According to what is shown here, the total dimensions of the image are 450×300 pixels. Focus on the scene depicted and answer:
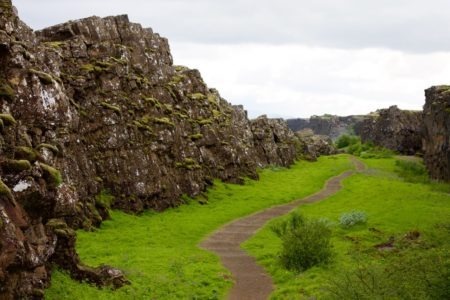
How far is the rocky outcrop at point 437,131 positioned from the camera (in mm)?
76625

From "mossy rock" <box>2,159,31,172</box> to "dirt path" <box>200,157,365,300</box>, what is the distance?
13.8m

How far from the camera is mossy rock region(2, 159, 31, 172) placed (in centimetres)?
2162

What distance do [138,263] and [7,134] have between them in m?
14.5

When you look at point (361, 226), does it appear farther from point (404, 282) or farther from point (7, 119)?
point (7, 119)

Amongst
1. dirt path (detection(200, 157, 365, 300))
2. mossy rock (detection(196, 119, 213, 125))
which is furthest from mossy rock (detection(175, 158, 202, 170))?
dirt path (detection(200, 157, 365, 300))

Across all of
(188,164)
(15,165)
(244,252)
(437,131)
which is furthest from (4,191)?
(437,131)

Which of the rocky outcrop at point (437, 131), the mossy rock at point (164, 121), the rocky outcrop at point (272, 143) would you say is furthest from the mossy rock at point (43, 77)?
the rocky outcrop at point (272, 143)

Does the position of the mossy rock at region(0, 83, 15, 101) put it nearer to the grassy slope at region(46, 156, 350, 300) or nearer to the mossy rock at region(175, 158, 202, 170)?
the grassy slope at region(46, 156, 350, 300)

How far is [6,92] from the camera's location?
26.5 metres

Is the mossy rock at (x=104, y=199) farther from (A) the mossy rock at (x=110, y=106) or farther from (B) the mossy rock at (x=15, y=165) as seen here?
(B) the mossy rock at (x=15, y=165)

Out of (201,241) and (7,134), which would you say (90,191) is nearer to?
(201,241)

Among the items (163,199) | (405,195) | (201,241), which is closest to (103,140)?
(163,199)

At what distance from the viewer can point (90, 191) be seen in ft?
152

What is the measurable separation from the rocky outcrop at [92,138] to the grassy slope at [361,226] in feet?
37.8
